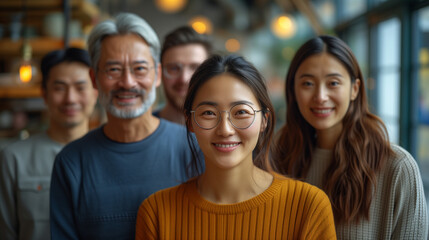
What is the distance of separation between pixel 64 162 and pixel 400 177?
1435 millimetres

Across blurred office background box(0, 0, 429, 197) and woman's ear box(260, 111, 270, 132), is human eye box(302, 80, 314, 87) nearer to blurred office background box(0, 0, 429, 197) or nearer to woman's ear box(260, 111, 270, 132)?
woman's ear box(260, 111, 270, 132)

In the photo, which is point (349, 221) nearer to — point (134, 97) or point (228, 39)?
point (134, 97)

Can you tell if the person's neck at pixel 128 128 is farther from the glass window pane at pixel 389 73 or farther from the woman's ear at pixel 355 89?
the glass window pane at pixel 389 73

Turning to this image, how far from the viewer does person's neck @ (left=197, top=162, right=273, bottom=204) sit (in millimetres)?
1402

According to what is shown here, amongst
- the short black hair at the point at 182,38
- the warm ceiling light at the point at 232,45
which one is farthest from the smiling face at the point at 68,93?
the warm ceiling light at the point at 232,45

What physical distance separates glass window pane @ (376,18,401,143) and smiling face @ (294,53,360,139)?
3.04 metres

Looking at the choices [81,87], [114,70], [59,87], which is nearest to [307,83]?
[114,70]

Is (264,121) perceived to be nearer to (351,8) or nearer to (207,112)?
(207,112)

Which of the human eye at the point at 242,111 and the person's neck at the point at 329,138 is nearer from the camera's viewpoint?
the human eye at the point at 242,111

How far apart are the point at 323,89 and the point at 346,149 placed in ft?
1.02

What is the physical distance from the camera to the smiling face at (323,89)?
1696 mm

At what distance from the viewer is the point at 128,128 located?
1.83m

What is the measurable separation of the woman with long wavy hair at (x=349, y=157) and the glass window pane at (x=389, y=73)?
2941 mm

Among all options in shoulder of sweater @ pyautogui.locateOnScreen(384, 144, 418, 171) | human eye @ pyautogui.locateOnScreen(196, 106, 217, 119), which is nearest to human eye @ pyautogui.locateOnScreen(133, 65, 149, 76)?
human eye @ pyautogui.locateOnScreen(196, 106, 217, 119)
